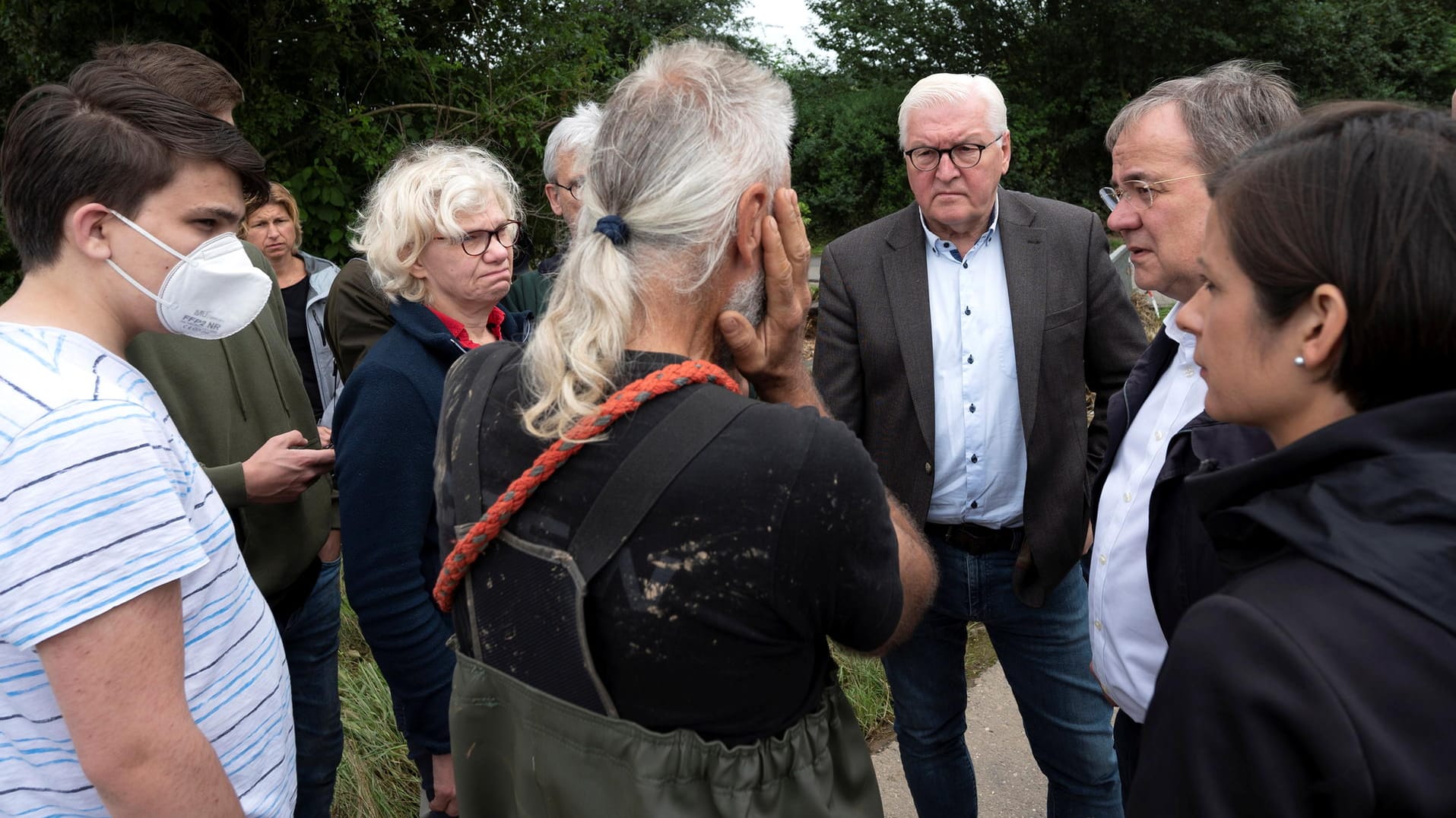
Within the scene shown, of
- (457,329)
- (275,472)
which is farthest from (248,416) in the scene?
(457,329)

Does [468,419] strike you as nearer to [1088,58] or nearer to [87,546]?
[87,546]

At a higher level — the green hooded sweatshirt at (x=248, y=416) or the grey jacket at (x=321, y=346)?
the green hooded sweatshirt at (x=248, y=416)

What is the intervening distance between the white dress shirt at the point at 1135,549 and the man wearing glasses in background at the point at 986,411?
56 cm

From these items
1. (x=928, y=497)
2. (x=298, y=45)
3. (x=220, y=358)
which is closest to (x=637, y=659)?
(x=928, y=497)

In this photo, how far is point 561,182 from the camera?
3811 mm

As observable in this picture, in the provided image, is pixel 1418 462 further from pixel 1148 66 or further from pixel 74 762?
pixel 1148 66

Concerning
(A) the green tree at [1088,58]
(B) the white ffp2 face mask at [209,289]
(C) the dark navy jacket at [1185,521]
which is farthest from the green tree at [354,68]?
(A) the green tree at [1088,58]

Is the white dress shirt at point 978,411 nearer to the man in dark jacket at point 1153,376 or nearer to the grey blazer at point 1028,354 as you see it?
the grey blazer at point 1028,354

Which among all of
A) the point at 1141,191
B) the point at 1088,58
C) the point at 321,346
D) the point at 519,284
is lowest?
the point at 1088,58

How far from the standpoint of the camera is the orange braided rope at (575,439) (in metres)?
1.27

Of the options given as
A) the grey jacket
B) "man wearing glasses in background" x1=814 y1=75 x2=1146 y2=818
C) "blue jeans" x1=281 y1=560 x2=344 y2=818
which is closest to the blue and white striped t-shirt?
"blue jeans" x1=281 y1=560 x2=344 y2=818

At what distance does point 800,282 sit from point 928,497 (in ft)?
4.50

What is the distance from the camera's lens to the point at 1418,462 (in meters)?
1.00

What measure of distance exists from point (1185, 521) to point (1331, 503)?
717 millimetres
